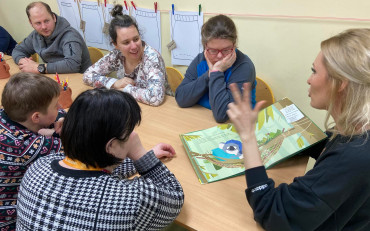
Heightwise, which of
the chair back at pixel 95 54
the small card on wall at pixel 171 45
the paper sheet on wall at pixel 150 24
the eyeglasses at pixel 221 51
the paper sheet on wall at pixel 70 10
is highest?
the paper sheet on wall at pixel 70 10

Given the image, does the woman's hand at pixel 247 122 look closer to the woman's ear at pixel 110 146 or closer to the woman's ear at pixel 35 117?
the woman's ear at pixel 110 146

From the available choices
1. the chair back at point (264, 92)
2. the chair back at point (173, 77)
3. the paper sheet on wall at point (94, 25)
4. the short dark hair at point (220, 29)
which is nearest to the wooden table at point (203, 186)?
the short dark hair at point (220, 29)

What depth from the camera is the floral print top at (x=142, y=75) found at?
1.64 meters

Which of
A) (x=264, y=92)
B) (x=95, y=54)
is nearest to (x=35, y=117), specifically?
(x=264, y=92)

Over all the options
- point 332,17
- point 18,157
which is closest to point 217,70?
point 332,17

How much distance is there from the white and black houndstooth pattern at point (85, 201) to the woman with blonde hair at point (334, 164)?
1.05ft

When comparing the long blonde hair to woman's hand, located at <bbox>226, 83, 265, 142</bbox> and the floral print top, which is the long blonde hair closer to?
woman's hand, located at <bbox>226, 83, 265, 142</bbox>

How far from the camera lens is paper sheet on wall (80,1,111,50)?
8.93 feet

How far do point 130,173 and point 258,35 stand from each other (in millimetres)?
1487

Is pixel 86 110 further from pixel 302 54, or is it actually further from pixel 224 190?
pixel 302 54

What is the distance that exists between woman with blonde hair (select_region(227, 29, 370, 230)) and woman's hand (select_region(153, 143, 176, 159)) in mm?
396

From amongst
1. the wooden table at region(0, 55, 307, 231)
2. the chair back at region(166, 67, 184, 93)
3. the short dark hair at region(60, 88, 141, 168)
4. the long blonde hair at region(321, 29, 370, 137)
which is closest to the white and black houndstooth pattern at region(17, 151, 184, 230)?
the short dark hair at region(60, 88, 141, 168)

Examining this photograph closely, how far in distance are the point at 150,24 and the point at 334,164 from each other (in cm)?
216

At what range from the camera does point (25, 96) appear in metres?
1.00
